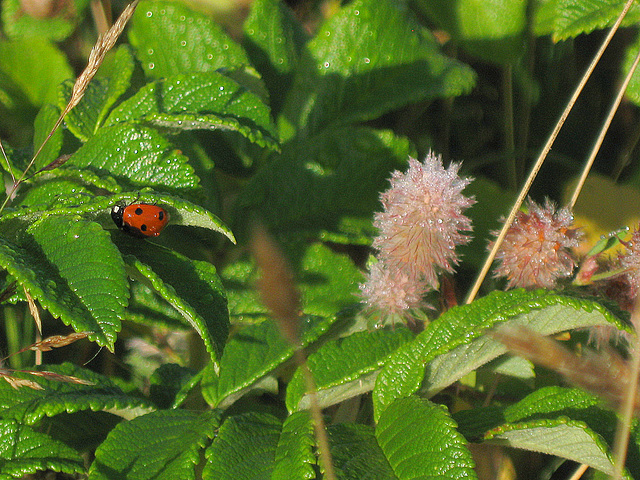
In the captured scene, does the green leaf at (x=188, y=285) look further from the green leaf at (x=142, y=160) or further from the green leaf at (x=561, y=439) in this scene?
the green leaf at (x=561, y=439)

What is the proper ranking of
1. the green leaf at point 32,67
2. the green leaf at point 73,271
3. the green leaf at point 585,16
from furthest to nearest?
the green leaf at point 32,67 < the green leaf at point 585,16 < the green leaf at point 73,271

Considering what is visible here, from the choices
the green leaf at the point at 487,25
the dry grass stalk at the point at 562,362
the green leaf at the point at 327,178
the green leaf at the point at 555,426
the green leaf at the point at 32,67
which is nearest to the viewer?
the dry grass stalk at the point at 562,362

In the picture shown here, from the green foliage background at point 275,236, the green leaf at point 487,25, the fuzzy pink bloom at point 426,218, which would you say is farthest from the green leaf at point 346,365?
the green leaf at point 487,25

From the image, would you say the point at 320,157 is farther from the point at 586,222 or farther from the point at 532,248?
the point at 586,222

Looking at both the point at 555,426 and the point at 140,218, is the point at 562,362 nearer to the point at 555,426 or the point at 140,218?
the point at 555,426

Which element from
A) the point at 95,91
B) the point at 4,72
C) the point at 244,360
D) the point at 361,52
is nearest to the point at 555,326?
the point at 244,360

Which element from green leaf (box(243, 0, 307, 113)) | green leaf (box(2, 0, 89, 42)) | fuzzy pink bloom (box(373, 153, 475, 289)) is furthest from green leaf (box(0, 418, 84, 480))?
green leaf (box(2, 0, 89, 42))

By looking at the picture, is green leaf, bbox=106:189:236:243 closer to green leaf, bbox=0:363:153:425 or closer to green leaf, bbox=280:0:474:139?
green leaf, bbox=0:363:153:425
